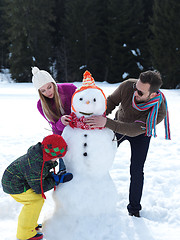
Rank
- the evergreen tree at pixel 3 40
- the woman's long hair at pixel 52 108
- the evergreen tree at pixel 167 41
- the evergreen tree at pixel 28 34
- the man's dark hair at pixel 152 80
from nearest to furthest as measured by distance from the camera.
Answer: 1. the man's dark hair at pixel 152 80
2. the woman's long hair at pixel 52 108
3. the evergreen tree at pixel 167 41
4. the evergreen tree at pixel 28 34
5. the evergreen tree at pixel 3 40

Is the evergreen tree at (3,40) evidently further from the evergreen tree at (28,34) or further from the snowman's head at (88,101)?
the snowman's head at (88,101)

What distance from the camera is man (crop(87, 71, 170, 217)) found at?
189cm

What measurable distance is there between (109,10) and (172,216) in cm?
1633

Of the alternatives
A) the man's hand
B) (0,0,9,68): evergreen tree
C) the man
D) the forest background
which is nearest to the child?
the man's hand

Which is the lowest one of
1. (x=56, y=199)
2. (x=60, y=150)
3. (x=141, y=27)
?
(x=56, y=199)

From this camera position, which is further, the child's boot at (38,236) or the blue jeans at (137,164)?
the blue jeans at (137,164)

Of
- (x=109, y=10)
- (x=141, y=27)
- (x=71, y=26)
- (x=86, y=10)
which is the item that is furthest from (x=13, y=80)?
(x=141, y=27)

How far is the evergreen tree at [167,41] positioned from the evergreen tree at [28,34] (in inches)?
282

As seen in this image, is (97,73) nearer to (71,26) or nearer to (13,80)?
(71,26)

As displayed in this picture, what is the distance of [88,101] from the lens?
1954mm

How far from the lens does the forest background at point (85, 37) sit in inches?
639

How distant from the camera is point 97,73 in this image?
17.9 m

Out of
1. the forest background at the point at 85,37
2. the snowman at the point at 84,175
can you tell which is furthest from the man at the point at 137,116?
the forest background at the point at 85,37

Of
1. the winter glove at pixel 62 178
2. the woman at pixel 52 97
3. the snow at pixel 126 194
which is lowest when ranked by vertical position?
the snow at pixel 126 194
